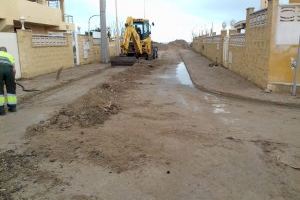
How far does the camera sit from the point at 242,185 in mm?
4926

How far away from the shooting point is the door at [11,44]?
1476cm

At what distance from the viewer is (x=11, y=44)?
15.5 metres

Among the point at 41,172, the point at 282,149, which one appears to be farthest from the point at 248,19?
the point at 41,172

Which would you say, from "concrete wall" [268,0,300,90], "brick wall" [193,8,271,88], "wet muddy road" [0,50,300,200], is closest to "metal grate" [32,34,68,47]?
"wet muddy road" [0,50,300,200]

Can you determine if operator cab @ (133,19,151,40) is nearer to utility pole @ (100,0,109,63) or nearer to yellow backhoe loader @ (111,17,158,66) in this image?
yellow backhoe loader @ (111,17,158,66)

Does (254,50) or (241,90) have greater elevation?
(254,50)

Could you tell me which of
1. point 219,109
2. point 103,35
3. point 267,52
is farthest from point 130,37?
point 219,109

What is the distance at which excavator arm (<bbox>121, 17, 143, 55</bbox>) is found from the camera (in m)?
26.7

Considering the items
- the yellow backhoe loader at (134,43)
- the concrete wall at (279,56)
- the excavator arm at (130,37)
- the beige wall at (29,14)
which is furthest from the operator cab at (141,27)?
the concrete wall at (279,56)

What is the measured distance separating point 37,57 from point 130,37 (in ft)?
35.4

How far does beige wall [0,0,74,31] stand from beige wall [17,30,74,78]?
465 cm

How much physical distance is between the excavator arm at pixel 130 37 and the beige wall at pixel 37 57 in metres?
5.67

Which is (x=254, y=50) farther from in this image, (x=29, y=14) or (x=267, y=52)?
(x=29, y=14)

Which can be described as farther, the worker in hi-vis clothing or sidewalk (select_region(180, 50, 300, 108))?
sidewalk (select_region(180, 50, 300, 108))
